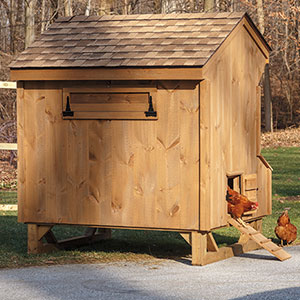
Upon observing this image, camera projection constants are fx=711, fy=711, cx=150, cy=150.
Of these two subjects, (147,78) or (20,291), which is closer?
(20,291)

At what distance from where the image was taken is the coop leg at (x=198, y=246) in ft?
26.0

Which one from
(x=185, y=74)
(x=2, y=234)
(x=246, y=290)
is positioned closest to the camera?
(x=246, y=290)

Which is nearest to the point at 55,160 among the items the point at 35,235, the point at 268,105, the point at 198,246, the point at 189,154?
the point at 35,235

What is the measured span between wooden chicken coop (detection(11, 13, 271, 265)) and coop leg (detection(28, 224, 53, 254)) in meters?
0.02

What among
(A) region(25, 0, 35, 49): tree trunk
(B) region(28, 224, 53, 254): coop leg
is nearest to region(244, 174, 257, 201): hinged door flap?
(B) region(28, 224, 53, 254): coop leg

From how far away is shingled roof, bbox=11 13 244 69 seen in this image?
26.4 feet

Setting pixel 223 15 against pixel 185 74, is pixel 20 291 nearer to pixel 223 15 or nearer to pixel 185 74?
pixel 185 74

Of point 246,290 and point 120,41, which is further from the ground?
point 120,41

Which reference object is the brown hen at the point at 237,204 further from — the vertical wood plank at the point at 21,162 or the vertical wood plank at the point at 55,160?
the vertical wood plank at the point at 21,162

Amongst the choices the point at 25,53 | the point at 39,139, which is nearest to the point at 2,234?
the point at 39,139

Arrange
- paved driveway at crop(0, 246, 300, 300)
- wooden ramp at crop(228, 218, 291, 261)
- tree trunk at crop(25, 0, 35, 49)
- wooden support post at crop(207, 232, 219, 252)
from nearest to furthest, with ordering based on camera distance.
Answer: paved driveway at crop(0, 246, 300, 300) → wooden ramp at crop(228, 218, 291, 261) → wooden support post at crop(207, 232, 219, 252) → tree trunk at crop(25, 0, 35, 49)

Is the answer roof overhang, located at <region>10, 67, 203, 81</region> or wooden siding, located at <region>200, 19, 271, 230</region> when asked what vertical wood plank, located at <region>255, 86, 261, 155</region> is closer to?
wooden siding, located at <region>200, 19, 271, 230</region>

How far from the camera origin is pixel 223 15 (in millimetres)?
8828

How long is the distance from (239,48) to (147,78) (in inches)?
64.7
